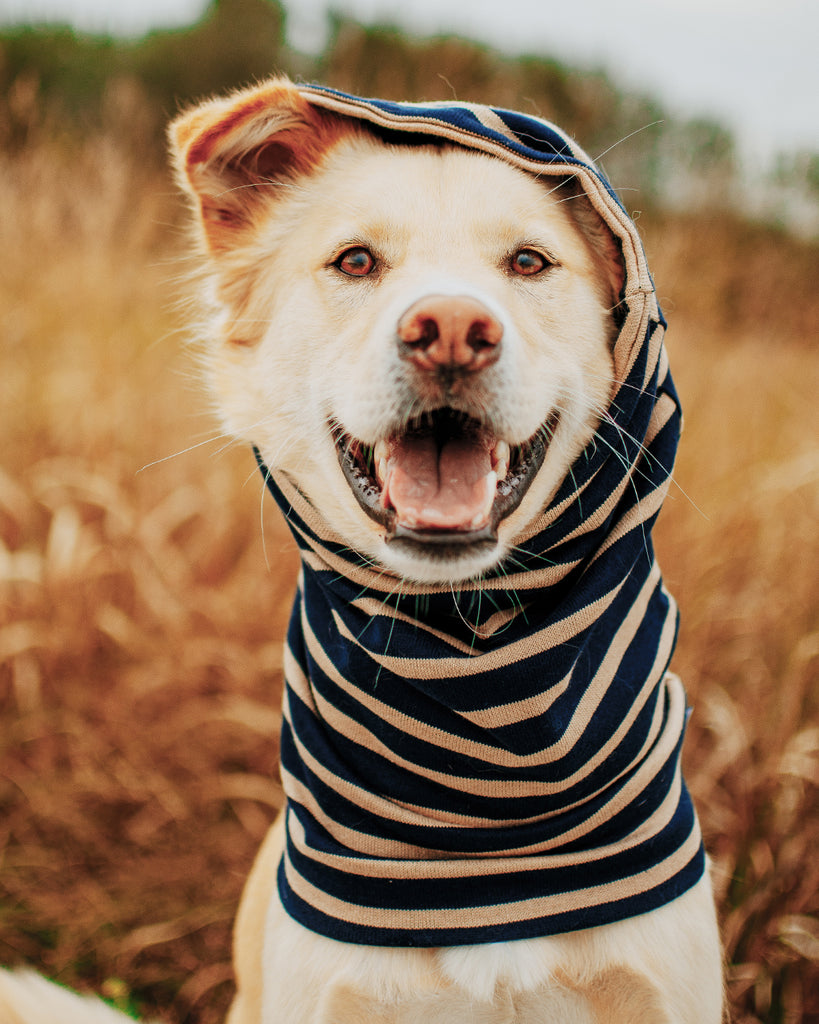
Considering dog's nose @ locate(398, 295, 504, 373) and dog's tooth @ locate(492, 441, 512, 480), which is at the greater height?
dog's nose @ locate(398, 295, 504, 373)

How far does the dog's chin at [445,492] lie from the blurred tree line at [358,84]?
3.07ft

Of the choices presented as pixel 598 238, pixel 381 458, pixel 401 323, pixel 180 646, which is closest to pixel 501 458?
pixel 381 458

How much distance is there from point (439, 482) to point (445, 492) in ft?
0.09

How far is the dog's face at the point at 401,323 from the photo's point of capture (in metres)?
1.43

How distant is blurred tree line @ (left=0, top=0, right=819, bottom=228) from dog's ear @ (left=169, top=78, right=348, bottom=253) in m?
0.17

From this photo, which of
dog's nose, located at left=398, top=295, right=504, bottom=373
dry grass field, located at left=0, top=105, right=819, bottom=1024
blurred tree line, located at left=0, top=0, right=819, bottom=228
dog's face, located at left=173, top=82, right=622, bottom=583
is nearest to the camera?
dog's nose, located at left=398, top=295, right=504, bottom=373

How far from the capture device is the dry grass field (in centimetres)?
242

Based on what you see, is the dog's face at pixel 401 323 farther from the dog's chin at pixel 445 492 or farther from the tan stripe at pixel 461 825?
the tan stripe at pixel 461 825

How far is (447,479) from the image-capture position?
4.89 ft

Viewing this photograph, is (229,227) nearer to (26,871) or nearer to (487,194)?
(487,194)

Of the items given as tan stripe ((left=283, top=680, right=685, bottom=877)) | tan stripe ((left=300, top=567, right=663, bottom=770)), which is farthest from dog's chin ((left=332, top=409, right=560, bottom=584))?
tan stripe ((left=283, top=680, right=685, bottom=877))

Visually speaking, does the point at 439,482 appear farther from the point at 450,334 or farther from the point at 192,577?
the point at 192,577

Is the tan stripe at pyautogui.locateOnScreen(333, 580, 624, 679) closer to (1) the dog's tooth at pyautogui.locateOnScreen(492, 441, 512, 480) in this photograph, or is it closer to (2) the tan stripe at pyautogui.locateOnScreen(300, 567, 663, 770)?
(2) the tan stripe at pyautogui.locateOnScreen(300, 567, 663, 770)

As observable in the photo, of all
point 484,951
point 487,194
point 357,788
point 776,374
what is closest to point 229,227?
point 487,194
